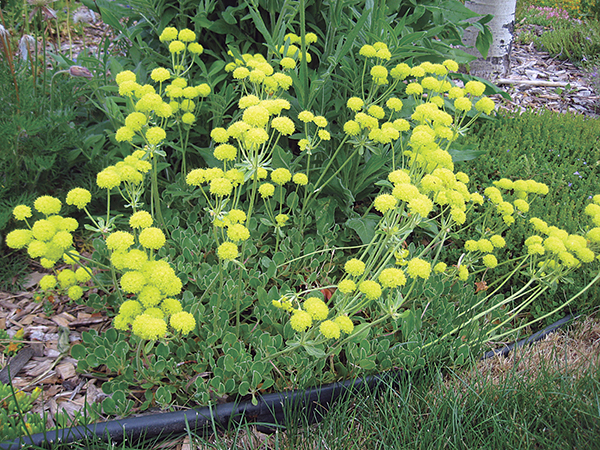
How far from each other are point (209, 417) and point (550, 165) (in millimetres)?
2761

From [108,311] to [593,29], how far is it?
679 centimetres

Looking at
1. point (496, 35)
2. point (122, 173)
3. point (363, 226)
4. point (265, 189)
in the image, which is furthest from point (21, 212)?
point (496, 35)

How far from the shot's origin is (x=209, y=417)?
57.6 inches

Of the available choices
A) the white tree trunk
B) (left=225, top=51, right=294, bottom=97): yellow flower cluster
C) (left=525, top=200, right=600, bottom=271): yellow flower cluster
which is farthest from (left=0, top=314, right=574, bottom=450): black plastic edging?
the white tree trunk

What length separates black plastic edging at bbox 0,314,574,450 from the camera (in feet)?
4.38

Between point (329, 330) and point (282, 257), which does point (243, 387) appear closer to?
point (329, 330)

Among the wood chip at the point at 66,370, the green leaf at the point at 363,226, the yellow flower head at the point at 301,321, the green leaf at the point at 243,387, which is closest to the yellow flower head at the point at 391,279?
the yellow flower head at the point at 301,321

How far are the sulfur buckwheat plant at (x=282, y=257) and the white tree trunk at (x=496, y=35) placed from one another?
269 centimetres

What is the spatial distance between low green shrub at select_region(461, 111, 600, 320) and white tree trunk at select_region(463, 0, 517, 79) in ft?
3.79

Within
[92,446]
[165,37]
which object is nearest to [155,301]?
[92,446]

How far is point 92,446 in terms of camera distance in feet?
4.34

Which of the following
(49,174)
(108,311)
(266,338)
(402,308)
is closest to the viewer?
(266,338)

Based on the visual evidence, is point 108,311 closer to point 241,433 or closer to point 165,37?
point 241,433

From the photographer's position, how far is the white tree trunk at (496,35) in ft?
14.0
